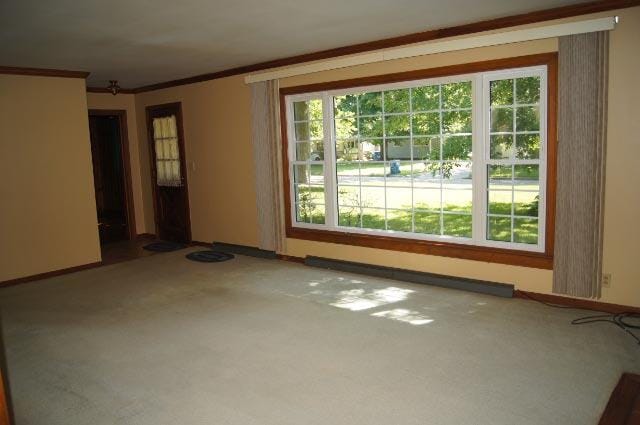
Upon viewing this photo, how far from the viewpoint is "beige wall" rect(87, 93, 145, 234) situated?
26.4ft

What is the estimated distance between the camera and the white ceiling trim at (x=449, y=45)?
12.7ft

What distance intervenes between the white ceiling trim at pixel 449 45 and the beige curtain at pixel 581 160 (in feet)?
0.26

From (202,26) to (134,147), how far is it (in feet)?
15.6

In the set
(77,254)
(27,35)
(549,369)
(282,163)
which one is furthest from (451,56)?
A: (77,254)

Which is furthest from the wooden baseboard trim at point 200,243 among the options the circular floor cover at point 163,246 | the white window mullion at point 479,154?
the white window mullion at point 479,154

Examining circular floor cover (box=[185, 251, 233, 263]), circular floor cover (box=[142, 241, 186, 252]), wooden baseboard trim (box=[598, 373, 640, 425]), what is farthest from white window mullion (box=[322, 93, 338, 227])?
wooden baseboard trim (box=[598, 373, 640, 425])

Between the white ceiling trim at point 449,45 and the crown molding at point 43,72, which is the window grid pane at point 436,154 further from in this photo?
the crown molding at point 43,72

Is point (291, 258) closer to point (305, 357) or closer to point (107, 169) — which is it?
point (305, 357)

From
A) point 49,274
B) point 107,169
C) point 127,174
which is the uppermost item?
point 107,169

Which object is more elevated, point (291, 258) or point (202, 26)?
point (202, 26)

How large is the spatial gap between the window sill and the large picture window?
0.20 feet

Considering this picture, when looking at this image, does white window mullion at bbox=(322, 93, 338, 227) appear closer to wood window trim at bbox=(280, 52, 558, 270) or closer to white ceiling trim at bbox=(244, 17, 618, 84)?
wood window trim at bbox=(280, 52, 558, 270)

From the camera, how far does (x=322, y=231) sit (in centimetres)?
605

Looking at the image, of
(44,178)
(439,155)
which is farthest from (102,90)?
(439,155)
